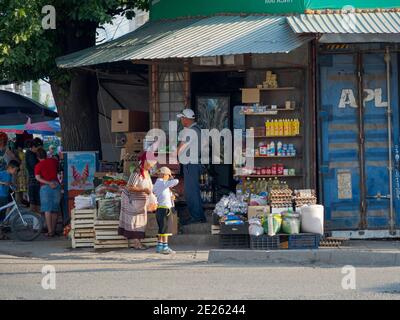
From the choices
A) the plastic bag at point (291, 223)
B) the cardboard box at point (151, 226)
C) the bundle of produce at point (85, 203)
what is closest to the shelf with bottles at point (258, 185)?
the plastic bag at point (291, 223)

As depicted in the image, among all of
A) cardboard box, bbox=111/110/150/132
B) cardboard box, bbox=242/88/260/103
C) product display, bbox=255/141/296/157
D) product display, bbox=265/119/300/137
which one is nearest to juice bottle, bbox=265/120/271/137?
product display, bbox=265/119/300/137

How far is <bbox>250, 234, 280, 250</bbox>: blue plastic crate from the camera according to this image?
546 inches

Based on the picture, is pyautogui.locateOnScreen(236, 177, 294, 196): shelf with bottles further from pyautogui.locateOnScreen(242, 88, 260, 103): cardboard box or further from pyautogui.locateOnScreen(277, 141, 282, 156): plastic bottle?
pyautogui.locateOnScreen(242, 88, 260, 103): cardboard box

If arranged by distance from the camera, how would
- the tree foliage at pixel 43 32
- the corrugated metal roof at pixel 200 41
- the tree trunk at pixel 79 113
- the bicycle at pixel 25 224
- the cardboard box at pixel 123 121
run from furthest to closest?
1. the tree trunk at pixel 79 113
2. the cardboard box at pixel 123 121
3. the bicycle at pixel 25 224
4. the tree foliage at pixel 43 32
5. the corrugated metal roof at pixel 200 41

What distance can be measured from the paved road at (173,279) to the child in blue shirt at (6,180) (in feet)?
9.36

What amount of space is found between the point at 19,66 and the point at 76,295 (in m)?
8.07

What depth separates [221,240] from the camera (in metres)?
14.4

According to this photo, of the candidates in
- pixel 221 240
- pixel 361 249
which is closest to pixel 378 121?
pixel 361 249

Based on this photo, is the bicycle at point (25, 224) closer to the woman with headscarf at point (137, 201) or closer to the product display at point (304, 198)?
the woman with headscarf at point (137, 201)

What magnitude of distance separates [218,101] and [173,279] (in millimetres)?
6768

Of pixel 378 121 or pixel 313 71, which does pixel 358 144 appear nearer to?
pixel 378 121

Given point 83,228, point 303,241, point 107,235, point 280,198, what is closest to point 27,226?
point 83,228

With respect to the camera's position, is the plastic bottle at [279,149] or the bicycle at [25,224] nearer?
the plastic bottle at [279,149]

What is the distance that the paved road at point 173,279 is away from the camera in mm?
10344
